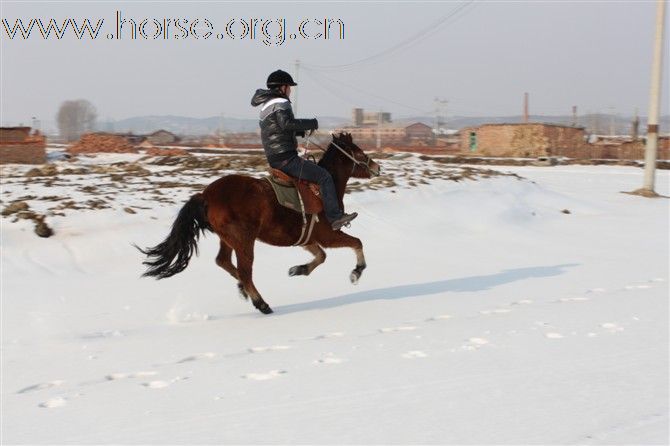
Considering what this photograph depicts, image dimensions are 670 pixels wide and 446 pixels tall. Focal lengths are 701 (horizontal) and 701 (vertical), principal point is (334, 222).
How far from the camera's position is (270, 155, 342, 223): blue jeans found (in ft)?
26.1

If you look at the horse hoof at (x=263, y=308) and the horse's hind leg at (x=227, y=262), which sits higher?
the horse's hind leg at (x=227, y=262)

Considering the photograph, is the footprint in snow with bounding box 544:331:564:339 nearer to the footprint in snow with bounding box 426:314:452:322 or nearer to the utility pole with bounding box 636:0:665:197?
the footprint in snow with bounding box 426:314:452:322

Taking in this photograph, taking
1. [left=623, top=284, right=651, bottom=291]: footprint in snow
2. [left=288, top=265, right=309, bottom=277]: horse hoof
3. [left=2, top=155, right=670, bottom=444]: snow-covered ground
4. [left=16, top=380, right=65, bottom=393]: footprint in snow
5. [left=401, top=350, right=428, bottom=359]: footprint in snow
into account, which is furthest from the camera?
[left=623, top=284, right=651, bottom=291]: footprint in snow

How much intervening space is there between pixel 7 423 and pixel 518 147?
2157 inches

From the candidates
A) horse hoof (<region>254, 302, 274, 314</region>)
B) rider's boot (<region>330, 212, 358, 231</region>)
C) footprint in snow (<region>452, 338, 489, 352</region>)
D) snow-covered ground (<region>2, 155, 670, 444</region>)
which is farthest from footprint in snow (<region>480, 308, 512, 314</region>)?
horse hoof (<region>254, 302, 274, 314</region>)

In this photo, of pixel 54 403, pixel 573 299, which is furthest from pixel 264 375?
pixel 573 299

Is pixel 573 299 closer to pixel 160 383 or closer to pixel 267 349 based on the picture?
pixel 267 349

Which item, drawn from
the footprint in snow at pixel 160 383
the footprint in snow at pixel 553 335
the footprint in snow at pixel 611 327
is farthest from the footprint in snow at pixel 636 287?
the footprint in snow at pixel 160 383

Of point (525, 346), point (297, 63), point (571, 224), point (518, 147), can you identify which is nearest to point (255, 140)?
point (297, 63)

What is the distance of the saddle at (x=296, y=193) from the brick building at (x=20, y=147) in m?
27.7

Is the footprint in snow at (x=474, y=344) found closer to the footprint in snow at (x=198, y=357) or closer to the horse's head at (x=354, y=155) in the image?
the footprint in snow at (x=198, y=357)

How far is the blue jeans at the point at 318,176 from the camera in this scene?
7.96 m

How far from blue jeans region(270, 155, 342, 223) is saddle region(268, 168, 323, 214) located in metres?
0.05

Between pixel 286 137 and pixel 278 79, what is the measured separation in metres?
0.64
